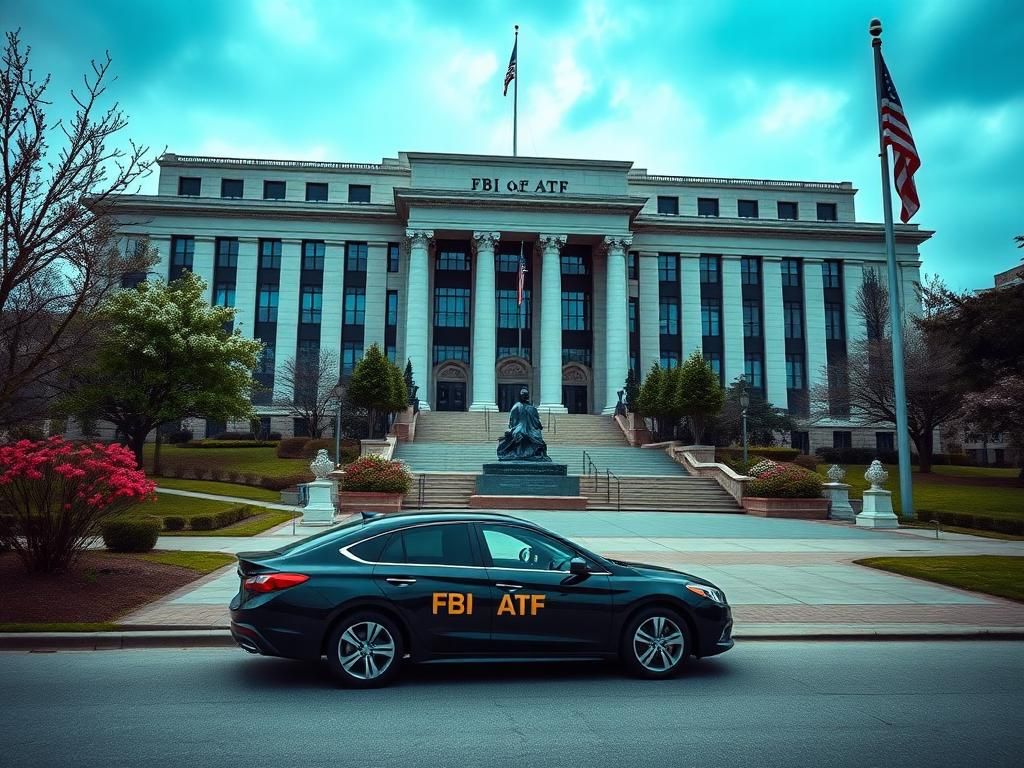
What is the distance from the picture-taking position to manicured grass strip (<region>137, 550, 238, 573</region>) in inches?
519

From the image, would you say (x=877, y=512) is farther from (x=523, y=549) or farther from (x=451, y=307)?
(x=451, y=307)

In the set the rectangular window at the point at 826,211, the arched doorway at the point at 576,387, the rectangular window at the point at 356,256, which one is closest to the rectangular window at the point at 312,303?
the rectangular window at the point at 356,256

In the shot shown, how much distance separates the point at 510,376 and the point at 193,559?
43.6m

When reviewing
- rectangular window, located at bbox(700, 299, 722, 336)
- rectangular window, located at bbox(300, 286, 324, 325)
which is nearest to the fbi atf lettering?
rectangular window, located at bbox(300, 286, 324, 325)

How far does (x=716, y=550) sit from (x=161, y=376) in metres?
27.0

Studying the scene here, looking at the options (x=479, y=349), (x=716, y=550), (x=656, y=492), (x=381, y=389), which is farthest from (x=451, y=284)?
(x=716, y=550)

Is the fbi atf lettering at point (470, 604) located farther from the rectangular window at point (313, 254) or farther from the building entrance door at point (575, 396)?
the rectangular window at point (313, 254)

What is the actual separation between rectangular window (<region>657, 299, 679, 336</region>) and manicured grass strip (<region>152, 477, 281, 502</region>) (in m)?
36.8

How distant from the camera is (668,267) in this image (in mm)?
60531

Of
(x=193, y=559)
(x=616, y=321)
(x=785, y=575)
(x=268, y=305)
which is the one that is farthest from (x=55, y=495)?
(x=268, y=305)

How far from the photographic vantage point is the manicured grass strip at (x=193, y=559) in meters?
13.2

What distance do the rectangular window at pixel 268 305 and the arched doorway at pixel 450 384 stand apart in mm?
13782

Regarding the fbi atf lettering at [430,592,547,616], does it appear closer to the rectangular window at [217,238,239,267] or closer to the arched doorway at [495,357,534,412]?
the arched doorway at [495,357,534,412]

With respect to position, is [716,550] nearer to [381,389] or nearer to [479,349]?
[381,389]
